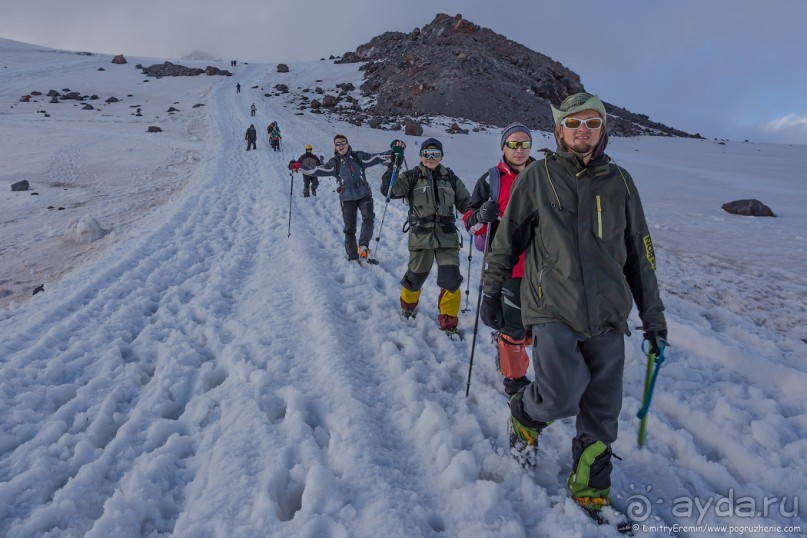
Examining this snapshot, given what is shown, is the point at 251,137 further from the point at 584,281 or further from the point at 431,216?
the point at 584,281

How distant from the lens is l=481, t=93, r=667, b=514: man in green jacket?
2.24 meters

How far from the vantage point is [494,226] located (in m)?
3.78

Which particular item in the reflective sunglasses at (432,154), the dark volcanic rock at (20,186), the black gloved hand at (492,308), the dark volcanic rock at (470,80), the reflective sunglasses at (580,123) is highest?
the dark volcanic rock at (470,80)

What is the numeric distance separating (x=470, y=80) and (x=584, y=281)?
48.8 meters

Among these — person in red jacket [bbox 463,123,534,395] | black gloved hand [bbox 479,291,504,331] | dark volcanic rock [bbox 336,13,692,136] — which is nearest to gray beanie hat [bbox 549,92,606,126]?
person in red jacket [bbox 463,123,534,395]

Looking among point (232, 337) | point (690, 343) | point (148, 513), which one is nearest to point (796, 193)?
point (690, 343)

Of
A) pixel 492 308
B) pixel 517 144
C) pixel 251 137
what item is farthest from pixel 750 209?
pixel 251 137

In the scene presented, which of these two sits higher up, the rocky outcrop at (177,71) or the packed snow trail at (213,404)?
the rocky outcrop at (177,71)

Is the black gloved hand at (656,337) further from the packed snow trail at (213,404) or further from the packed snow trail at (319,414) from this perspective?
the packed snow trail at (213,404)

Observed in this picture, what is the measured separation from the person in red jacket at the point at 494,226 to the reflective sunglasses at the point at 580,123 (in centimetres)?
79

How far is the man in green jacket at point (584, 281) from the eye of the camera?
2.24 metres

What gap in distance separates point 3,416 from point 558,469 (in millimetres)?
3960

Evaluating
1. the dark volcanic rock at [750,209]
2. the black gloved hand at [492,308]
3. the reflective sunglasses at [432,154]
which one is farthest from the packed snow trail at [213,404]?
the dark volcanic rock at [750,209]

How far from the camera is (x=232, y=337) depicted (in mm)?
4312
